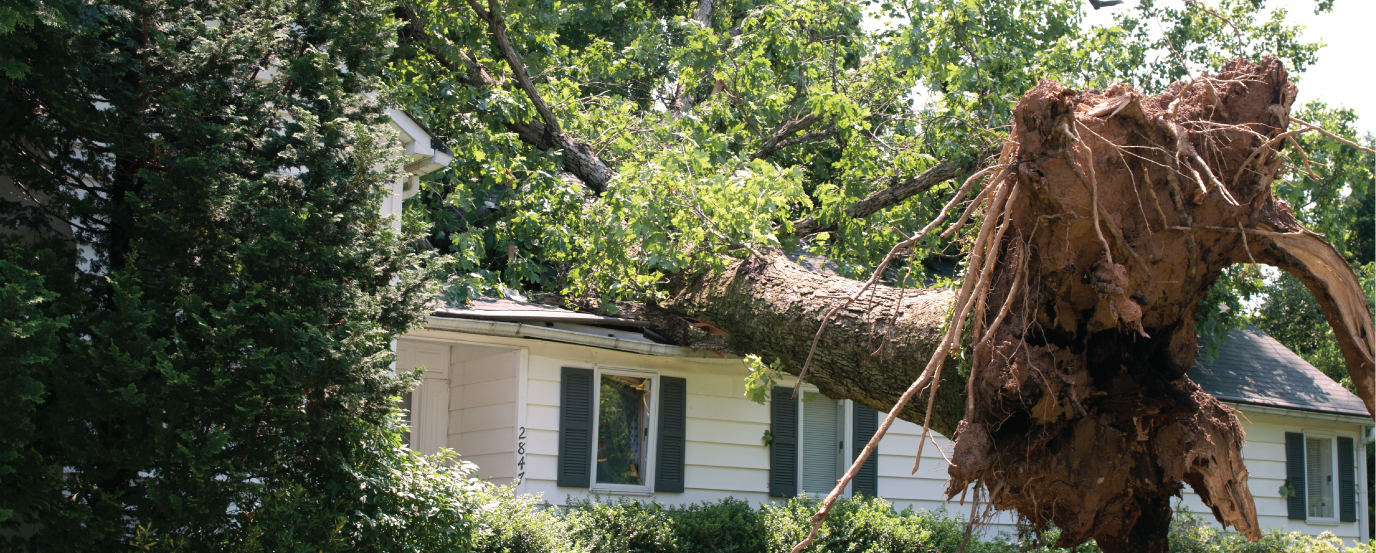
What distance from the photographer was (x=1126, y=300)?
430 centimetres

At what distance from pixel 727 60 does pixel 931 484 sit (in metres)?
5.48

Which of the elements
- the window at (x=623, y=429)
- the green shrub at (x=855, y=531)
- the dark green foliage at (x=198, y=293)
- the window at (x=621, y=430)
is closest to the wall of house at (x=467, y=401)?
the window at (x=621, y=430)

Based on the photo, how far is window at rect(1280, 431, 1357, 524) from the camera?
48.0ft

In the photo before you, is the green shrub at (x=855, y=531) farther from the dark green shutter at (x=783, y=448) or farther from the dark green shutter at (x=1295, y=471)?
the dark green shutter at (x=1295, y=471)

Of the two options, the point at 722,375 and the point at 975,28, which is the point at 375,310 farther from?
the point at 975,28

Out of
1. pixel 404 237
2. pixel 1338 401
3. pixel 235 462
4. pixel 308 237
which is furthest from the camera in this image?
pixel 1338 401

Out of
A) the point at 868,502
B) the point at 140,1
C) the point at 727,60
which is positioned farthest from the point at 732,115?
the point at 140,1

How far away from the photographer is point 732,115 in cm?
1166

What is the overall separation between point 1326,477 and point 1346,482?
0.39 m

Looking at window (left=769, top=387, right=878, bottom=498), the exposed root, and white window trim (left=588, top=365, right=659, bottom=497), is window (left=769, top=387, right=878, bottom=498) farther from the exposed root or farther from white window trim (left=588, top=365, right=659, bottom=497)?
the exposed root

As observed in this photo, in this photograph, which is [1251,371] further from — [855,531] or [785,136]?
[855,531]

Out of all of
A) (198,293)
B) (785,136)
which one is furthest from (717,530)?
(198,293)

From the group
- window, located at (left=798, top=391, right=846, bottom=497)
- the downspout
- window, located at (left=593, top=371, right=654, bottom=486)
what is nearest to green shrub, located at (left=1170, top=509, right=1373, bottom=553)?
window, located at (left=798, top=391, right=846, bottom=497)

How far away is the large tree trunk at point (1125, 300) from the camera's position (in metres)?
4.31
